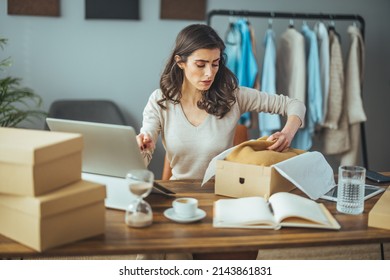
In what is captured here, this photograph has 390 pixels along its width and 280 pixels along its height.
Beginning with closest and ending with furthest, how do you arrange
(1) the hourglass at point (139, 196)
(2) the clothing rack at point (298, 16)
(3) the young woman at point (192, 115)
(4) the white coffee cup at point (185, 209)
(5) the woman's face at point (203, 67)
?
(1) the hourglass at point (139, 196) → (4) the white coffee cup at point (185, 209) → (5) the woman's face at point (203, 67) → (3) the young woman at point (192, 115) → (2) the clothing rack at point (298, 16)

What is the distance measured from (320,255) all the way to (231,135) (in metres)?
0.86

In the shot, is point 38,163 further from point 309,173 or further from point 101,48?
point 101,48

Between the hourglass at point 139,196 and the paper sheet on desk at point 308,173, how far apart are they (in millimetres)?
473

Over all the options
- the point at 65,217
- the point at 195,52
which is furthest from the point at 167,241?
the point at 195,52

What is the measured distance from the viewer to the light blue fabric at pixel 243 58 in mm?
3728

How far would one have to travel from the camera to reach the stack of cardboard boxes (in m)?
1.40

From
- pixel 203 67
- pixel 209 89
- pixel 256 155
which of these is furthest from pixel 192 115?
pixel 256 155

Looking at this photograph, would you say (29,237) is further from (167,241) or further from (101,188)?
(167,241)

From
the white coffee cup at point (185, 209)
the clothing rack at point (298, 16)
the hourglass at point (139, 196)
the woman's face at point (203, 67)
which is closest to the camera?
the hourglass at point (139, 196)

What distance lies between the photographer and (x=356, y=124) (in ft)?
13.2

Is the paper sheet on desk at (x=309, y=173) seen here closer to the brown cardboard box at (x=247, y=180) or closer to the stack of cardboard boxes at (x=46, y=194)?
the brown cardboard box at (x=247, y=180)

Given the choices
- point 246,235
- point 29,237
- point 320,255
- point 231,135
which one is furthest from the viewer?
point 320,255

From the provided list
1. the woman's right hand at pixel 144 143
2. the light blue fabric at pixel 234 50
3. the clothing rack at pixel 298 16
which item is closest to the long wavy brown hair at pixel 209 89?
the woman's right hand at pixel 144 143

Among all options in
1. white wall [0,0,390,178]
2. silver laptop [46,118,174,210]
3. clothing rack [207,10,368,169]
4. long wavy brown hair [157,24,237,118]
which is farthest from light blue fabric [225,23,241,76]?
silver laptop [46,118,174,210]
